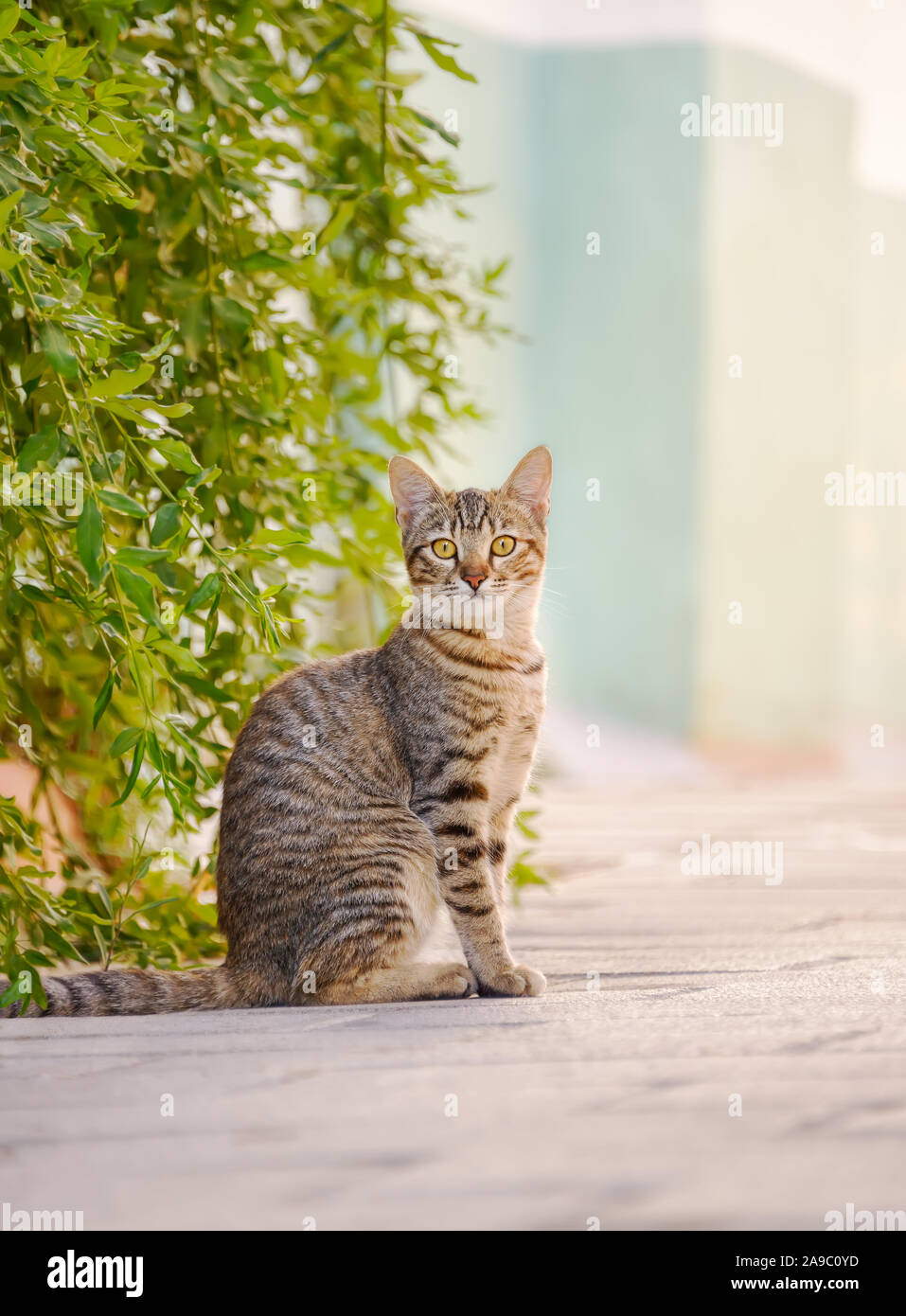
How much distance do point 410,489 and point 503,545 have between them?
177 mm

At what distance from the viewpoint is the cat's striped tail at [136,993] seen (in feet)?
4.70

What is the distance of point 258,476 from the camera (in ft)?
5.64

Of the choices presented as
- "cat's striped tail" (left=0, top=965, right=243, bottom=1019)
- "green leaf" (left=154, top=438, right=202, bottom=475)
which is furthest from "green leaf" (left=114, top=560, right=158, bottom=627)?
"cat's striped tail" (left=0, top=965, right=243, bottom=1019)

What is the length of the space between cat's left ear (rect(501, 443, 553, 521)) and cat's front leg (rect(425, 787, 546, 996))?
479 mm

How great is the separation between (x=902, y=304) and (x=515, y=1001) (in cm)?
584

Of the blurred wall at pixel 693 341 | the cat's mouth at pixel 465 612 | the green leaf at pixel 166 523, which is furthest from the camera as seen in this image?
the blurred wall at pixel 693 341

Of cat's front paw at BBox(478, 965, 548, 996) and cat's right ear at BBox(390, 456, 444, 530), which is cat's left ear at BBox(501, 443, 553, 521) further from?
cat's front paw at BBox(478, 965, 548, 996)

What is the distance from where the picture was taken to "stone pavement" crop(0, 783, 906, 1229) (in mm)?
871

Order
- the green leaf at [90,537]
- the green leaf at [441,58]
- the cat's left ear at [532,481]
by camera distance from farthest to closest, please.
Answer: the cat's left ear at [532,481]
the green leaf at [441,58]
the green leaf at [90,537]

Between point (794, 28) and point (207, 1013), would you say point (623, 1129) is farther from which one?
point (794, 28)

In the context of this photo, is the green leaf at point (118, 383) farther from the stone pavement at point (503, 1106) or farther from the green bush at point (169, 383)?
the stone pavement at point (503, 1106)

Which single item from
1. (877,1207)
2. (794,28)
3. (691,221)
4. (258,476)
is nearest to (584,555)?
(691,221)

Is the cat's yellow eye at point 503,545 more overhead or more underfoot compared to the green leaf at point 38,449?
more underfoot

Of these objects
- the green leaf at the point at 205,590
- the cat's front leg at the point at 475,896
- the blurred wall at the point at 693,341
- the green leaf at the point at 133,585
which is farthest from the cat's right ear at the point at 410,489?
the blurred wall at the point at 693,341
